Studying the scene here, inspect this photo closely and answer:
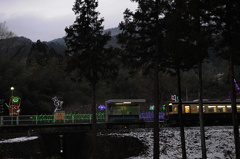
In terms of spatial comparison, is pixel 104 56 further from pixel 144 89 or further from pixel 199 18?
pixel 144 89

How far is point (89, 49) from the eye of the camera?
24.2 m

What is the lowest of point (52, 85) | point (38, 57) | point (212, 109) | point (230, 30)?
point (212, 109)

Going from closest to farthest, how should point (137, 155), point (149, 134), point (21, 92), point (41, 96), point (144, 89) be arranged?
1. point (137, 155)
2. point (149, 134)
3. point (21, 92)
4. point (41, 96)
5. point (144, 89)

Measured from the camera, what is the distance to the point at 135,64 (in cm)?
2139

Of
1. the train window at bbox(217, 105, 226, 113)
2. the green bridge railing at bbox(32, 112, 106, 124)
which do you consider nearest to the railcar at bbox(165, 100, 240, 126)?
the train window at bbox(217, 105, 226, 113)

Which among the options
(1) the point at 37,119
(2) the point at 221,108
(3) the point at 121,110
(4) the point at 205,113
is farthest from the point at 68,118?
(2) the point at 221,108

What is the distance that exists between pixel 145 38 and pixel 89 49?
5.12 m

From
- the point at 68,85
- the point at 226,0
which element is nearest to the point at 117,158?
the point at 226,0

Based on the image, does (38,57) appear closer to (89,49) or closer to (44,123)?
(44,123)

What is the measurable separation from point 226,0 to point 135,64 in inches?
297

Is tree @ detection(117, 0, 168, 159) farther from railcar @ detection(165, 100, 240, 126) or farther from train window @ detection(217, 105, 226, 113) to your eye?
train window @ detection(217, 105, 226, 113)

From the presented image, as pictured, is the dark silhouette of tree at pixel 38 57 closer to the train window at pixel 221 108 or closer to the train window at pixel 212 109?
the train window at pixel 212 109

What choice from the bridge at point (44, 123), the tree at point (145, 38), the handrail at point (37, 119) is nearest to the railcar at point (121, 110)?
the bridge at point (44, 123)

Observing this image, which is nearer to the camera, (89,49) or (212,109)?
(89,49)
